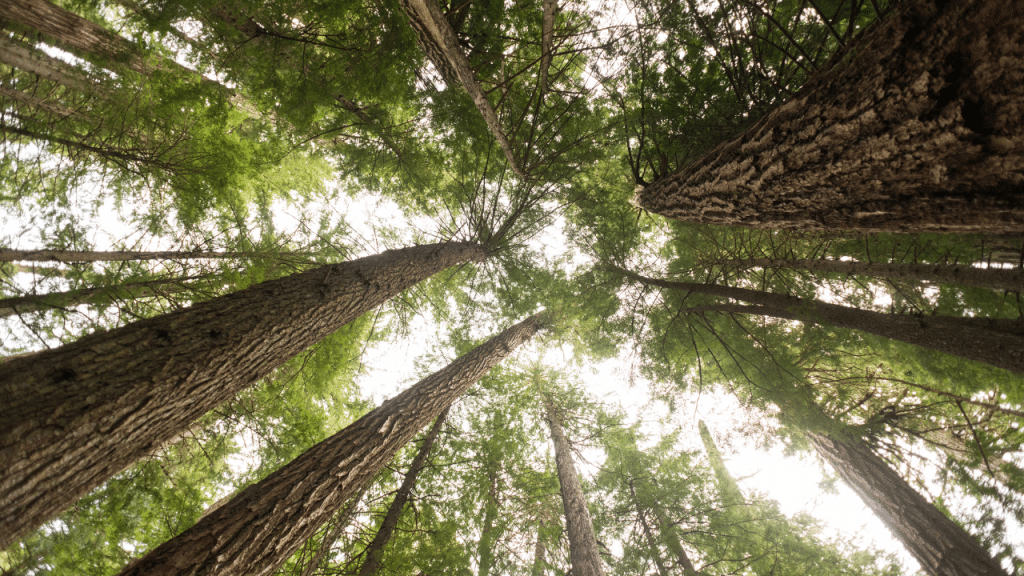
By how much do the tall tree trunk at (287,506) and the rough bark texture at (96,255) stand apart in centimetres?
281

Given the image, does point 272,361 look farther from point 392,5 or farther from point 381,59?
point 392,5

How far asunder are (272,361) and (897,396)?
323 inches

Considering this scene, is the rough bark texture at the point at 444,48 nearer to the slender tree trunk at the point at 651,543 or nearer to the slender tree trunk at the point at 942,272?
the slender tree trunk at the point at 942,272

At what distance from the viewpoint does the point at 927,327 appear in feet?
11.0

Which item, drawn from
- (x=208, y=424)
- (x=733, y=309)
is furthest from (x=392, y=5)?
(x=208, y=424)

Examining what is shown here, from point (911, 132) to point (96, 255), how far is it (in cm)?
749

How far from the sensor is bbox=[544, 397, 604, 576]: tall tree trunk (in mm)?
5125

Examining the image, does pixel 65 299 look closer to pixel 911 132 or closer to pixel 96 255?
pixel 96 255

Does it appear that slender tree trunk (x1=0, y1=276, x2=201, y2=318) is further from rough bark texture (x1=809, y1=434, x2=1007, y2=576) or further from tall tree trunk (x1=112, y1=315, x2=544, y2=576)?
rough bark texture (x1=809, y1=434, x2=1007, y2=576)

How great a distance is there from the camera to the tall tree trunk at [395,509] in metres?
4.09

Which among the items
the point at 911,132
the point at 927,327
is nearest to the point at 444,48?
the point at 911,132

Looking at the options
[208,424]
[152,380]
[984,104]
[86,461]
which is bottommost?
[984,104]

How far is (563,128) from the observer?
4.60 m

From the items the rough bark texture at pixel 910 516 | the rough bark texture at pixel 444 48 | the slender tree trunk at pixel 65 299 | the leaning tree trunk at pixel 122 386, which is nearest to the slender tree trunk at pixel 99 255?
the slender tree trunk at pixel 65 299
